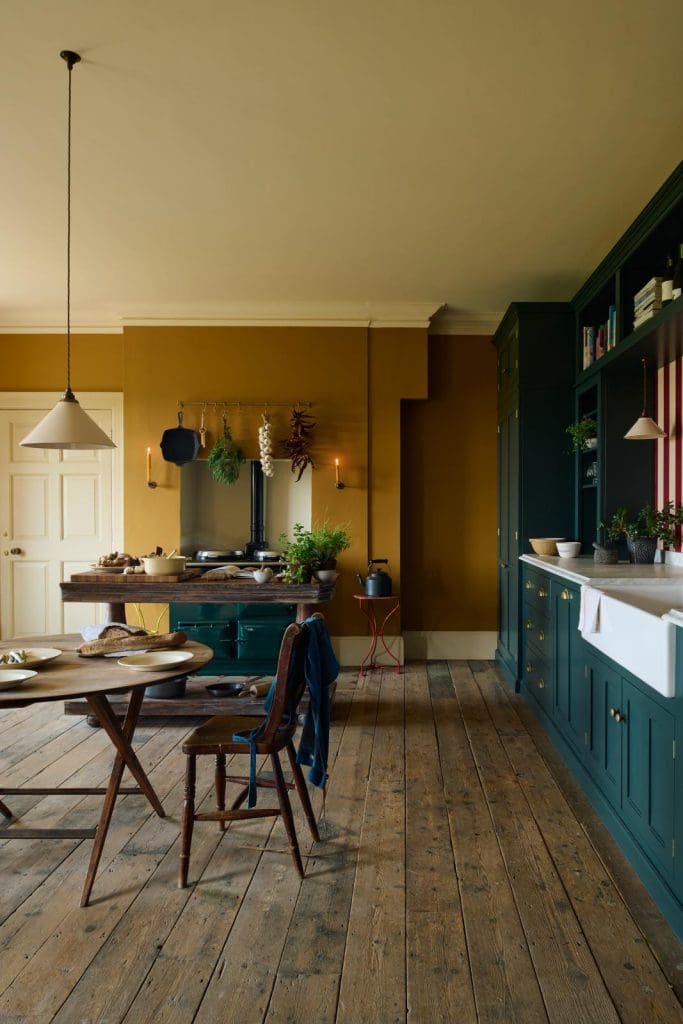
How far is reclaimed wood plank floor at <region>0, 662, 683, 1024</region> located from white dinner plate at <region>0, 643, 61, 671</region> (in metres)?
0.75

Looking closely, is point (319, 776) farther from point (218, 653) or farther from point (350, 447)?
point (350, 447)

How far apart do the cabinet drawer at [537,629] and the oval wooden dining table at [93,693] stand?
2132 millimetres

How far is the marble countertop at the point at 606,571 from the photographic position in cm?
328

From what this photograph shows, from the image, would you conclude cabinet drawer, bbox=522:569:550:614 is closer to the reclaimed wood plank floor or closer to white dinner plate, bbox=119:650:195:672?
the reclaimed wood plank floor

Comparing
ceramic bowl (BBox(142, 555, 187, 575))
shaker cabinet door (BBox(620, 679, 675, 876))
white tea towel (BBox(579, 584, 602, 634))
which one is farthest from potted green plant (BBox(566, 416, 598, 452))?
ceramic bowl (BBox(142, 555, 187, 575))

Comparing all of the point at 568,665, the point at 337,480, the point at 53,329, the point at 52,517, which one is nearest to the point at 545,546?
the point at 568,665

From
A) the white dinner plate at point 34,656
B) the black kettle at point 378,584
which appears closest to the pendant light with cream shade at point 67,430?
the white dinner plate at point 34,656

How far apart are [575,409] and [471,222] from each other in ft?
5.36

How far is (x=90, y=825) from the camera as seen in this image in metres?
2.93

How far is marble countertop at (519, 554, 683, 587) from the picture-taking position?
10.8 feet

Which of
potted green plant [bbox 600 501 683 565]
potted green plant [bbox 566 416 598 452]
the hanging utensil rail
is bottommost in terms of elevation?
potted green plant [bbox 600 501 683 565]

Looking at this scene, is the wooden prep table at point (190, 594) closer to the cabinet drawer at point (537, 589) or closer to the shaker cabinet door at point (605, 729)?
the cabinet drawer at point (537, 589)

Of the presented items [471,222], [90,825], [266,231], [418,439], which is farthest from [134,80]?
[418,439]

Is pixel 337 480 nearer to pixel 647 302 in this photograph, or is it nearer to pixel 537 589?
pixel 537 589
